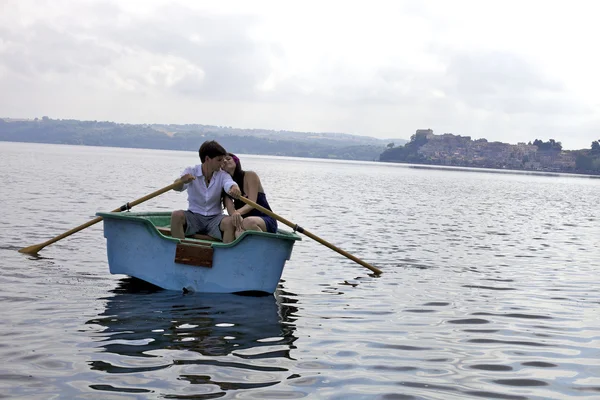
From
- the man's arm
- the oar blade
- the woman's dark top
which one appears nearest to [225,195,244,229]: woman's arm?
the woman's dark top

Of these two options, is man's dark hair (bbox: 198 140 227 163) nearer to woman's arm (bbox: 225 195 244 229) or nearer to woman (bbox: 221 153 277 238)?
woman (bbox: 221 153 277 238)

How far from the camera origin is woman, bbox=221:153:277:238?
435 inches

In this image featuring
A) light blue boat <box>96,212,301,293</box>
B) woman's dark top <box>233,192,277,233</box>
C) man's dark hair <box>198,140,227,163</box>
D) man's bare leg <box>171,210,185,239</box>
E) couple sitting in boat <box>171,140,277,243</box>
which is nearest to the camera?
light blue boat <box>96,212,301,293</box>

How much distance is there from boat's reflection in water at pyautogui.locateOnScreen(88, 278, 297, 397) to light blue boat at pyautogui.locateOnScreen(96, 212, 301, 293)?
0.21 meters

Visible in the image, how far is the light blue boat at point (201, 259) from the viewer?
10609 mm

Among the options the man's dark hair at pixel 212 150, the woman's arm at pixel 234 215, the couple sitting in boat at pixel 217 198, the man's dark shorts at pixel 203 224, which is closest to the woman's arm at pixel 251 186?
the couple sitting in boat at pixel 217 198

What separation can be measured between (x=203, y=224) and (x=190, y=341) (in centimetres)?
377

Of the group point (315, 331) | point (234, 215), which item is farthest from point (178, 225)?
point (315, 331)

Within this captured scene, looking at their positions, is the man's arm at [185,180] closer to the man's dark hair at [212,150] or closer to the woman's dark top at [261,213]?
the man's dark hair at [212,150]

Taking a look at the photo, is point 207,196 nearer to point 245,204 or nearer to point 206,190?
point 206,190

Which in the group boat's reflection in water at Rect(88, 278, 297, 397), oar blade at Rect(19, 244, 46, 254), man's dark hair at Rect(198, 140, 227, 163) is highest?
man's dark hair at Rect(198, 140, 227, 163)

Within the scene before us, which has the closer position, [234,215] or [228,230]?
[234,215]

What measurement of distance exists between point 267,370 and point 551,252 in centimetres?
1379

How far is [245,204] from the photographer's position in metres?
11.7
